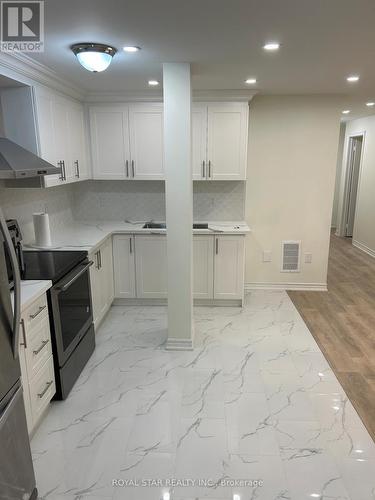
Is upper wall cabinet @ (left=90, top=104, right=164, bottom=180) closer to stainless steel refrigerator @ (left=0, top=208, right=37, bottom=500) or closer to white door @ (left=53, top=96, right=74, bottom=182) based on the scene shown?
white door @ (left=53, top=96, right=74, bottom=182)

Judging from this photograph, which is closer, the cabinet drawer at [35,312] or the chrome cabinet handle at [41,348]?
the cabinet drawer at [35,312]

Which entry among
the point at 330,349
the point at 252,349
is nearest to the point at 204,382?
the point at 252,349

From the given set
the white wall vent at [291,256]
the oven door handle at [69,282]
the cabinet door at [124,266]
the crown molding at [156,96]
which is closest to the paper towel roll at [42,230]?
the oven door handle at [69,282]

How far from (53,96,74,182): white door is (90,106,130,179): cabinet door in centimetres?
53

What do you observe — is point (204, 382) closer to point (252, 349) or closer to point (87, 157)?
point (252, 349)

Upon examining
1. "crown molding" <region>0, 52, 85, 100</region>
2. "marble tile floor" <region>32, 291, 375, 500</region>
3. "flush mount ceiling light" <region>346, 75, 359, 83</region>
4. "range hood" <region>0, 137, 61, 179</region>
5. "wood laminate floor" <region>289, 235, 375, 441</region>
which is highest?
"flush mount ceiling light" <region>346, 75, 359, 83</region>

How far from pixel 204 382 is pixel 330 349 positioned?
1.26 metres

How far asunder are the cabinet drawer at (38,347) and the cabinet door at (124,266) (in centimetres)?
176

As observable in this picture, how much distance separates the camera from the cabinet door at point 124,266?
160 inches

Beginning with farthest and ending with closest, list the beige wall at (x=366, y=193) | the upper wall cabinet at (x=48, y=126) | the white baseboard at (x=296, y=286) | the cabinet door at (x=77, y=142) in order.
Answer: the beige wall at (x=366, y=193), the white baseboard at (x=296, y=286), the cabinet door at (x=77, y=142), the upper wall cabinet at (x=48, y=126)

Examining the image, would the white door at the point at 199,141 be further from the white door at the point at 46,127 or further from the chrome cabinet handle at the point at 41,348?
the chrome cabinet handle at the point at 41,348

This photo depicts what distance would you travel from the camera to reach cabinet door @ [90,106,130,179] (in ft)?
13.3

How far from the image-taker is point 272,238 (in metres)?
4.64

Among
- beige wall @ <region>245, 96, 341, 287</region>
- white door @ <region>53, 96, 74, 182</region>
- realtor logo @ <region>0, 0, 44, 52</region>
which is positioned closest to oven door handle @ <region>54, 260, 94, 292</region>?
white door @ <region>53, 96, 74, 182</region>
